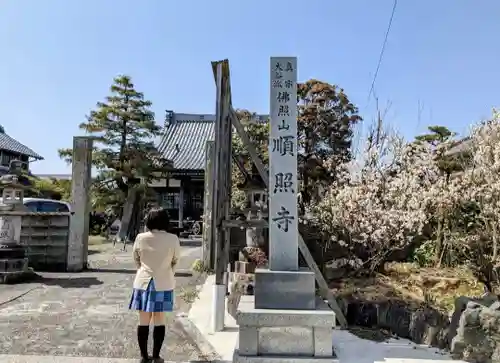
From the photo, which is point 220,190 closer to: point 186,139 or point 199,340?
point 199,340

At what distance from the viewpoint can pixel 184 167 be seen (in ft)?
72.5

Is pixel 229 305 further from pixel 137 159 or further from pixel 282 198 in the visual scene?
pixel 137 159

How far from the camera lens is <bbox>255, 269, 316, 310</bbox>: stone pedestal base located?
363 cm

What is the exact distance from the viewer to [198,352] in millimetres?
4121

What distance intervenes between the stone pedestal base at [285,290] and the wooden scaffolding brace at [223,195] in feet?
2.71

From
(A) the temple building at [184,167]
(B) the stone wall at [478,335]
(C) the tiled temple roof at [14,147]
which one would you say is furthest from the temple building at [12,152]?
(B) the stone wall at [478,335]

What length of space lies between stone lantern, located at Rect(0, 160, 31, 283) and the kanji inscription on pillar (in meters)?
6.20

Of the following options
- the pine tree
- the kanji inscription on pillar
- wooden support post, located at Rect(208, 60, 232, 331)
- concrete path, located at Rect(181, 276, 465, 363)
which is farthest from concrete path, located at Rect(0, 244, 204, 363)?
the pine tree

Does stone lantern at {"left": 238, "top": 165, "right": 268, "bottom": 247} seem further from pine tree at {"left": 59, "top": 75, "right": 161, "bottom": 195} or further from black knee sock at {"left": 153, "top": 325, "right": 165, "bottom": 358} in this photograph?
pine tree at {"left": 59, "top": 75, "right": 161, "bottom": 195}

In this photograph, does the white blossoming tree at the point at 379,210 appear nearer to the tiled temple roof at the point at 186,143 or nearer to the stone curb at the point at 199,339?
the stone curb at the point at 199,339

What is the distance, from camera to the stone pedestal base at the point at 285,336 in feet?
11.4

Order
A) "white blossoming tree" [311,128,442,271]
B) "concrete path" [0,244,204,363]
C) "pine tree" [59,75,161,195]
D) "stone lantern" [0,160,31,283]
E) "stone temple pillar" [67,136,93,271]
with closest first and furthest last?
"concrete path" [0,244,204,363] → "white blossoming tree" [311,128,442,271] → "stone lantern" [0,160,31,283] → "stone temple pillar" [67,136,93,271] → "pine tree" [59,75,161,195]

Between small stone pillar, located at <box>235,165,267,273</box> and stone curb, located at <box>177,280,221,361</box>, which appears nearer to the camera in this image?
stone curb, located at <box>177,280,221,361</box>

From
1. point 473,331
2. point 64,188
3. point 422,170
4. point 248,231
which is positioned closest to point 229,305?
point 248,231
